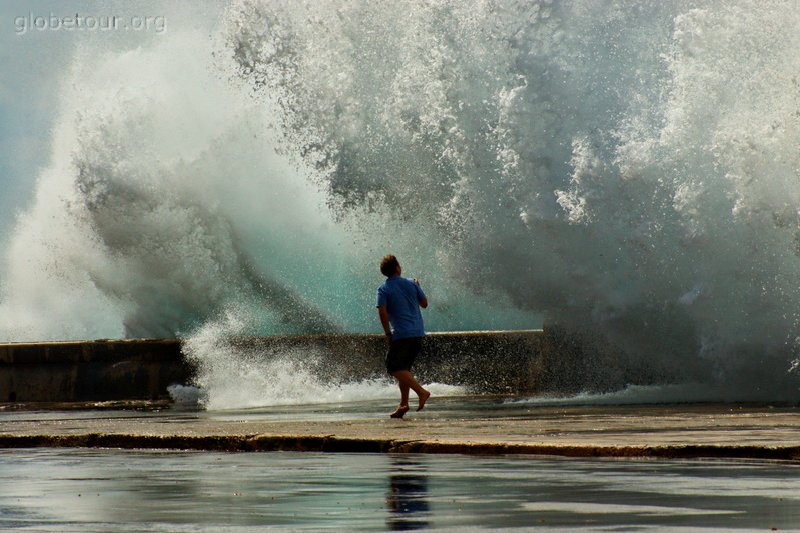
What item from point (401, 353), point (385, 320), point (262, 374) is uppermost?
point (385, 320)

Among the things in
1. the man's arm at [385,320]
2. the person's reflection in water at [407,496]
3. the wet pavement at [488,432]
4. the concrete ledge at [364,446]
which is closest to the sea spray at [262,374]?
the wet pavement at [488,432]

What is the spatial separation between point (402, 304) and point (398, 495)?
25.0ft

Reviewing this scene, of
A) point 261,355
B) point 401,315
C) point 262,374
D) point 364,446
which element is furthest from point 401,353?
point 261,355

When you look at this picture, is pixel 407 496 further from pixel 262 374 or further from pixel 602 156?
pixel 262 374

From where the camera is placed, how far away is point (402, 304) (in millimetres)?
15070

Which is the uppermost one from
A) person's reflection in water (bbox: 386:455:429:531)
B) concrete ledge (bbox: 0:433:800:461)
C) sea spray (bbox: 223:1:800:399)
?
sea spray (bbox: 223:1:800:399)

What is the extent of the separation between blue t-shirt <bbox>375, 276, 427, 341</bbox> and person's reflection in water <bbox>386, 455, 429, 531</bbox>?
508 centimetres

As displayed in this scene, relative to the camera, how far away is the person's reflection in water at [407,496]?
6305mm

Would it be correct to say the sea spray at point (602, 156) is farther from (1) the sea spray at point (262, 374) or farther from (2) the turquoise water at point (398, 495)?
(2) the turquoise water at point (398, 495)

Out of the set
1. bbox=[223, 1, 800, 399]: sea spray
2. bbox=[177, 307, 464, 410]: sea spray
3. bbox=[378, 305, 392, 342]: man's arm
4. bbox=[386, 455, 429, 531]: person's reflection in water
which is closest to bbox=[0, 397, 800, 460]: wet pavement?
bbox=[378, 305, 392, 342]: man's arm

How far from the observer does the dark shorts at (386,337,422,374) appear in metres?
15.1

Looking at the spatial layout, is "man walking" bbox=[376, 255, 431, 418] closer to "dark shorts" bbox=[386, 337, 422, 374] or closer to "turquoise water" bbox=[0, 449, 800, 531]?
"dark shorts" bbox=[386, 337, 422, 374]

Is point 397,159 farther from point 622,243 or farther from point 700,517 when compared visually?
point 700,517

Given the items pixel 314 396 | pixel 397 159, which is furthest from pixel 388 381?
pixel 397 159
